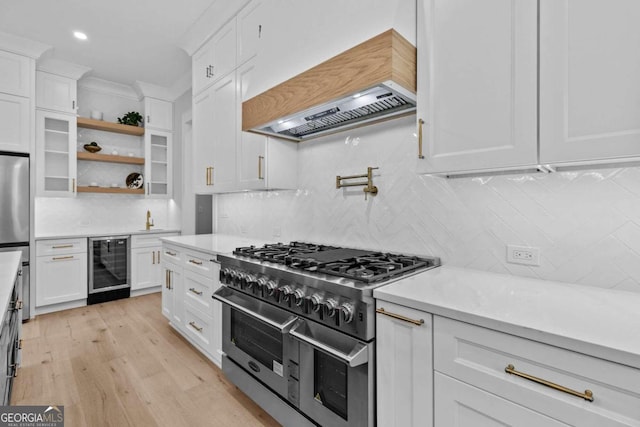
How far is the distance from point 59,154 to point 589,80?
5.25m

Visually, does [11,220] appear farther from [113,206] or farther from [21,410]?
[21,410]

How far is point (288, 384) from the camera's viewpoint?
Result: 5.47 feet

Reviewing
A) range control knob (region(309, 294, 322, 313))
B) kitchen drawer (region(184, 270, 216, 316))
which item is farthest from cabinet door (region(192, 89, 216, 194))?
range control knob (region(309, 294, 322, 313))

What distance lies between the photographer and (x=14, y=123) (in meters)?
3.42

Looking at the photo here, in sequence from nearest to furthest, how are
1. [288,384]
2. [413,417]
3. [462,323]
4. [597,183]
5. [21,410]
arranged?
[462,323] < [413,417] < [597,183] < [21,410] < [288,384]

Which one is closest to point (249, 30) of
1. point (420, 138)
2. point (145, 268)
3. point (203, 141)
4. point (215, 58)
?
point (215, 58)

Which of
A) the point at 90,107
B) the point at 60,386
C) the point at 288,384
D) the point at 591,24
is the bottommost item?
the point at 60,386

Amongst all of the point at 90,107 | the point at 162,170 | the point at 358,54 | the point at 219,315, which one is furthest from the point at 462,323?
the point at 90,107

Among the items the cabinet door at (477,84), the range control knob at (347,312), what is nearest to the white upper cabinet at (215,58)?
the cabinet door at (477,84)

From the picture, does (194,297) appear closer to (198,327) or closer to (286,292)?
(198,327)

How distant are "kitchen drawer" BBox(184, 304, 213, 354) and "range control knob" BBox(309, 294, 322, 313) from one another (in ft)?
4.33

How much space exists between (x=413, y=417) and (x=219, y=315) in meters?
1.59

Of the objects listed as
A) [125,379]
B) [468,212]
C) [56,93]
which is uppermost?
[56,93]

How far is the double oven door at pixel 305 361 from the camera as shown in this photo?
1.32 meters
